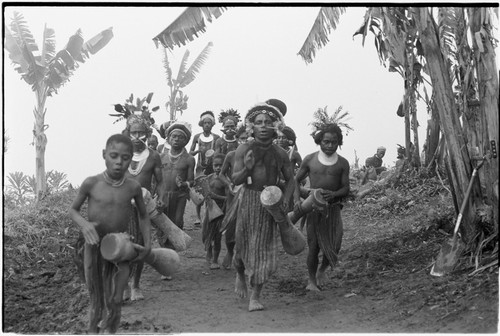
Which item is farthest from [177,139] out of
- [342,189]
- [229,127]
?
[342,189]

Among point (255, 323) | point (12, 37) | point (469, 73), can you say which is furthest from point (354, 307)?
point (12, 37)

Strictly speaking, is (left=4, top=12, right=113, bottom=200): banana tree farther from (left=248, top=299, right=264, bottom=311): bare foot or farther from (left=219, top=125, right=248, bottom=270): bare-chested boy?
(left=248, top=299, right=264, bottom=311): bare foot

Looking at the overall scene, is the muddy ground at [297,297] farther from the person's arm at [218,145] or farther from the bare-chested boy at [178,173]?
the person's arm at [218,145]

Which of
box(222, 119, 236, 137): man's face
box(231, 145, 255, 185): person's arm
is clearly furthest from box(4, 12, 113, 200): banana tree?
box(231, 145, 255, 185): person's arm

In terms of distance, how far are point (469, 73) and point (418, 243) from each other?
2.16 meters

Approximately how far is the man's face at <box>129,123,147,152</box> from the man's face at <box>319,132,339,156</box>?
1.92m

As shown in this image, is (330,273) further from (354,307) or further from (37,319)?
(37,319)

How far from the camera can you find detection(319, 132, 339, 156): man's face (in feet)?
21.9

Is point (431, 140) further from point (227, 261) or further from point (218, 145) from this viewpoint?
point (227, 261)

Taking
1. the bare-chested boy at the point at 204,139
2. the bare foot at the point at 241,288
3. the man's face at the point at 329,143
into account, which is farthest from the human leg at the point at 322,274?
the bare-chested boy at the point at 204,139

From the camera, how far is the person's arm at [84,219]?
4.75 metres

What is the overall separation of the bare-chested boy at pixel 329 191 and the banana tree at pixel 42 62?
17.3 feet

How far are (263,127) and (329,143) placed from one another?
96 cm

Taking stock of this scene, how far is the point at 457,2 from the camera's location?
5473mm
